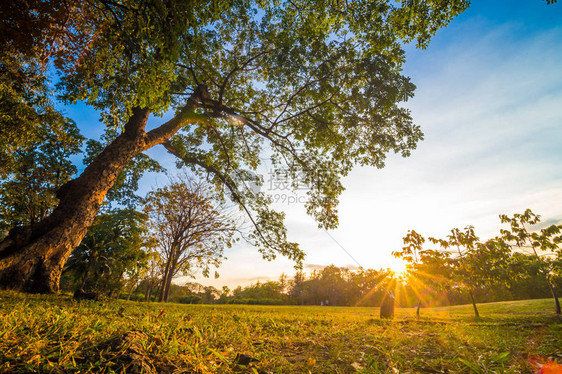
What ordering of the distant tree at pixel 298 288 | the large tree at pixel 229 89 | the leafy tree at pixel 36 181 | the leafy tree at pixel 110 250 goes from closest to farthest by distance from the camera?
the large tree at pixel 229 89 → the leafy tree at pixel 36 181 → the leafy tree at pixel 110 250 → the distant tree at pixel 298 288

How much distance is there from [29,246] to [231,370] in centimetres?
637

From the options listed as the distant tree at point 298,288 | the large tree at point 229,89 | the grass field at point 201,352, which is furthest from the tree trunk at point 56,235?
the distant tree at point 298,288

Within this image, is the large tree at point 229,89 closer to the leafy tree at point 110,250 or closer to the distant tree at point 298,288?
the leafy tree at point 110,250

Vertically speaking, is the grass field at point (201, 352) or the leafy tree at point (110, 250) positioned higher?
the leafy tree at point (110, 250)

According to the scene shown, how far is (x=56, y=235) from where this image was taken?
543cm

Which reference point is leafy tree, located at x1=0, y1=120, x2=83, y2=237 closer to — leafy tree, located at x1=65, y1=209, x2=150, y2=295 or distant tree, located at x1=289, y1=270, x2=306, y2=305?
leafy tree, located at x1=65, y1=209, x2=150, y2=295

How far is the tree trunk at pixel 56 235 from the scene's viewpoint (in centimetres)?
498

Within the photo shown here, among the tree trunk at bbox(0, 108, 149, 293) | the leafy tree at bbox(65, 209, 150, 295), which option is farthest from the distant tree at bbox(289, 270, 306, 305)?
the tree trunk at bbox(0, 108, 149, 293)

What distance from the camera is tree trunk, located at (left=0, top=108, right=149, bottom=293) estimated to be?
4984mm

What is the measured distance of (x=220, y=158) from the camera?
12.3m

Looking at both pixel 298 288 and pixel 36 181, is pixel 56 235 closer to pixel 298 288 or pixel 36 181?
pixel 36 181

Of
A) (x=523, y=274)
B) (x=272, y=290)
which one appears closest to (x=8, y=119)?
(x=523, y=274)

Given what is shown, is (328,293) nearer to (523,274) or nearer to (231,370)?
(523,274)

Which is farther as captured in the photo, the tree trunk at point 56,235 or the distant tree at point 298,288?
the distant tree at point 298,288
